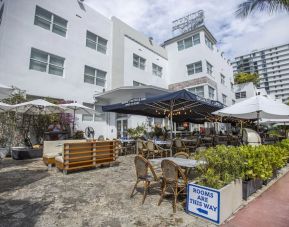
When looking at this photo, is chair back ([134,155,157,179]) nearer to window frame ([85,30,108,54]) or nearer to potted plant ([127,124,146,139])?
potted plant ([127,124,146,139])

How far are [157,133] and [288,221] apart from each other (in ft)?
33.7

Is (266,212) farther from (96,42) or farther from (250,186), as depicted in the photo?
(96,42)

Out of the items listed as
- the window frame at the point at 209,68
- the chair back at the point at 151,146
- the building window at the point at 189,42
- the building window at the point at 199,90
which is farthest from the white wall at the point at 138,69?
the chair back at the point at 151,146

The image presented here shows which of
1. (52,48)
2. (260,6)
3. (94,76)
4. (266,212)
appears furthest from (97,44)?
(266,212)

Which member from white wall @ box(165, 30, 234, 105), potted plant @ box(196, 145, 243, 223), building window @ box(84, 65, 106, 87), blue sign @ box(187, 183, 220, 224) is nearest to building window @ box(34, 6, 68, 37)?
building window @ box(84, 65, 106, 87)

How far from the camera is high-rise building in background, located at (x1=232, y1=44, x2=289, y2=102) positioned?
4409 inches

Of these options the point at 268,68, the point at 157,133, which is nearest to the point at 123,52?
the point at 157,133

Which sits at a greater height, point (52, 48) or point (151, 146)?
point (52, 48)

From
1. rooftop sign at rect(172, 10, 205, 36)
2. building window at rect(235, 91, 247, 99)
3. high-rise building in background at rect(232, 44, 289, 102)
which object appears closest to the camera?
rooftop sign at rect(172, 10, 205, 36)

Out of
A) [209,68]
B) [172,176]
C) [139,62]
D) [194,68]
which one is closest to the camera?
[172,176]

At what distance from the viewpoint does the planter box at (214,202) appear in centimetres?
297

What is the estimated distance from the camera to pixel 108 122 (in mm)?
15203

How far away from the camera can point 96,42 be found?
1548cm

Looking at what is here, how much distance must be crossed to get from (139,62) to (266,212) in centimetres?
1705
